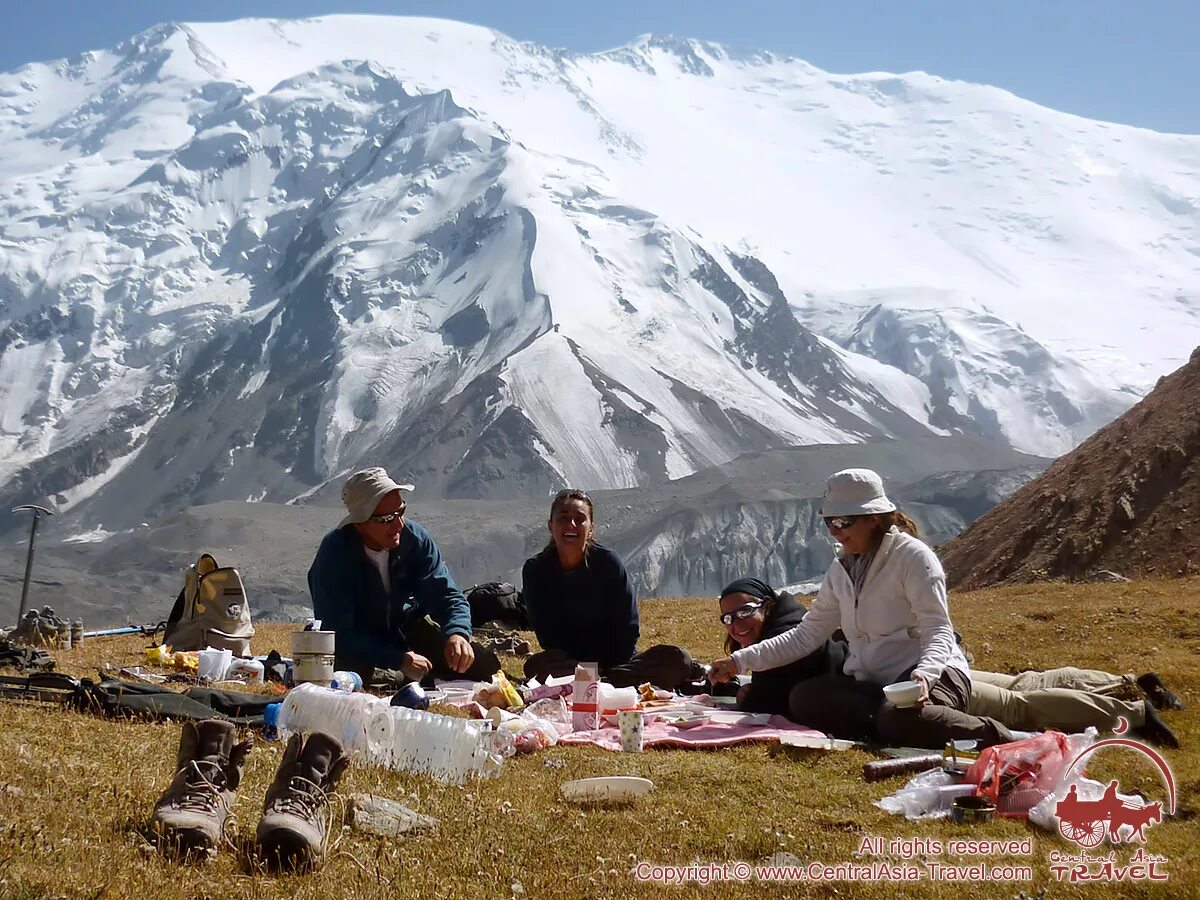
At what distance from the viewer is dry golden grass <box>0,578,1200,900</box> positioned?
5.01 meters

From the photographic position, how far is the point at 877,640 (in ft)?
30.4

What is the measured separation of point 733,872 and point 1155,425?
31830mm

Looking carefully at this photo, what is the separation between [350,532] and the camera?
429 inches

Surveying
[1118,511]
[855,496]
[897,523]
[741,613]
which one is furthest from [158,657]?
[1118,511]

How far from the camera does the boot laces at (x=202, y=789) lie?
5.45m

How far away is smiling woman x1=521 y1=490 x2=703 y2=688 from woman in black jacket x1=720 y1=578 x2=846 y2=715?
1.22 m

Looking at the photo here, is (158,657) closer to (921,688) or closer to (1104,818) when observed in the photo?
(921,688)

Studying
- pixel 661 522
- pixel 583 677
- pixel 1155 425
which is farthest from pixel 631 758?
pixel 661 522

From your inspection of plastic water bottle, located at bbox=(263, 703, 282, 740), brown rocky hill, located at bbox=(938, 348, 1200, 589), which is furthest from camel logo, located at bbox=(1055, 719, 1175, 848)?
brown rocky hill, located at bbox=(938, 348, 1200, 589)

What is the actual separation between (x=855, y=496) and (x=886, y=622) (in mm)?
921

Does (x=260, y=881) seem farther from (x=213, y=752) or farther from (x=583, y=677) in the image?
(x=583, y=677)

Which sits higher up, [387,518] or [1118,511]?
[1118,511]

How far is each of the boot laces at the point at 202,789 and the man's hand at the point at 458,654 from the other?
4.53m

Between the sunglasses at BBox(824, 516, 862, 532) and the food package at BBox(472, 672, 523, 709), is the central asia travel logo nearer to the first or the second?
the sunglasses at BBox(824, 516, 862, 532)
